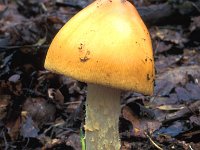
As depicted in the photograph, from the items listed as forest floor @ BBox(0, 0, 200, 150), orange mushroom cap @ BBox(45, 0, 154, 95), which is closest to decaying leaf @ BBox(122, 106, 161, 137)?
forest floor @ BBox(0, 0, 200, 150)

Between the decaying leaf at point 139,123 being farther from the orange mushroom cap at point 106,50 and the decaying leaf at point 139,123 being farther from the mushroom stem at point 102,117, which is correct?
the orange mushroom cap at point 106,50

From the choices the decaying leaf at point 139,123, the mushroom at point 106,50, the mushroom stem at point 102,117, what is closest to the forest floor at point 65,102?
the decaying leaf at point 139,123

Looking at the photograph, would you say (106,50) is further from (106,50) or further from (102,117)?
(102,117)

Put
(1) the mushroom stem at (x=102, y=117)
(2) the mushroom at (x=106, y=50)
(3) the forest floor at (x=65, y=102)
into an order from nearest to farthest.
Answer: (2) the mushroom at (x=106, y=50), (1) the mushroom stem at (x=102, y=117), (3) the forest floor at (x=65, y=102)

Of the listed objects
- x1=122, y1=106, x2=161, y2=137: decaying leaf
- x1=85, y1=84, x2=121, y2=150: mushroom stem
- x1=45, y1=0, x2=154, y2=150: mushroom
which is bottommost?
x1=122, y1=106, x2=161, y2=137: decaying leaf

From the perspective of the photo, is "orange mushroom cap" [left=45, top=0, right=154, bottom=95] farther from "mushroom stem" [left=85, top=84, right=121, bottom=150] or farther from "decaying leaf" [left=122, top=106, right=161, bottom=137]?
"decaying leaf" [left=122, top=106, right=161, bottom=137]

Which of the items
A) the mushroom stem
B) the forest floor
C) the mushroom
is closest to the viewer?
the mushroom

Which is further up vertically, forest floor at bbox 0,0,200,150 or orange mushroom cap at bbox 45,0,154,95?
orange mushroom cap at bbox 45,0,154,95
